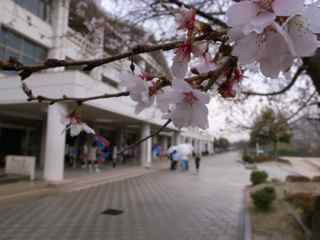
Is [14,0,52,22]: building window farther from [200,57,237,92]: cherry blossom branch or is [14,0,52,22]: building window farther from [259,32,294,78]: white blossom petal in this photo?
[259,32,294,78]: white blossom petal

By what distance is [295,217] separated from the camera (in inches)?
247

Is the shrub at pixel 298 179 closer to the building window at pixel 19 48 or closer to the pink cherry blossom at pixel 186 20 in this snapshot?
the building window at pixel 19 48

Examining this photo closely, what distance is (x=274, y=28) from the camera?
565mm

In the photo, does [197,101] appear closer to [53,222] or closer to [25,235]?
[25,235]

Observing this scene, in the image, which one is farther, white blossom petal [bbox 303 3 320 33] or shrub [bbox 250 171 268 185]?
shrub [bbox 250 171 268 185]

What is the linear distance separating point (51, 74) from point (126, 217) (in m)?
6.28

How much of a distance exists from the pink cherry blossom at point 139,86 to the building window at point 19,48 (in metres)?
11.5

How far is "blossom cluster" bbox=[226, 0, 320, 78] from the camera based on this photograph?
0.54m

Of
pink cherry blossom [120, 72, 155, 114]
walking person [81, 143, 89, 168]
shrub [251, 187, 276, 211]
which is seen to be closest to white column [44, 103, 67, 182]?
walking person [81, 143, 89, 168]

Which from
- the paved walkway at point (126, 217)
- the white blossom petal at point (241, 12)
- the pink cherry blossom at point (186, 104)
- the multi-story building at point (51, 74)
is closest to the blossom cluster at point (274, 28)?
the white blossom petal at point (241, 12)

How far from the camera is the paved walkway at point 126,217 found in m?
5.48

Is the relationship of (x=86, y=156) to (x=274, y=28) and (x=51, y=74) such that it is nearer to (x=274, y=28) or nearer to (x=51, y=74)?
(x=51, y=74)

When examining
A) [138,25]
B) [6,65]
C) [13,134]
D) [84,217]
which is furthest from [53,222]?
[13,134]

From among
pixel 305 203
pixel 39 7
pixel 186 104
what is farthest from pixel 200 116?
pixel 39 7
